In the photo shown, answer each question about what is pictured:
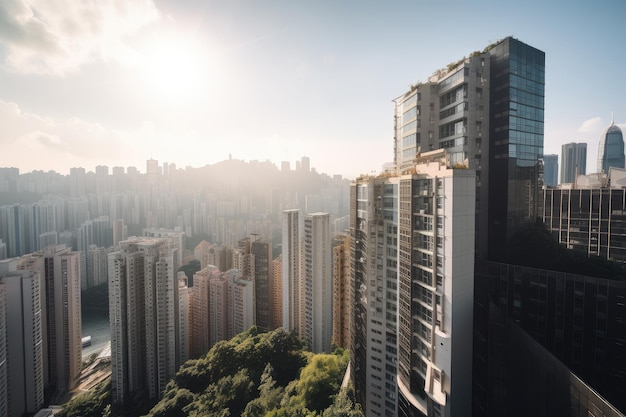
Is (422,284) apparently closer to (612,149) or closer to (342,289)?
(342,289)

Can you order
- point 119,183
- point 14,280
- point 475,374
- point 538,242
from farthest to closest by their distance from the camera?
1. point 119,183
2. point 14,280
3. point 538,242
4. point 475,374

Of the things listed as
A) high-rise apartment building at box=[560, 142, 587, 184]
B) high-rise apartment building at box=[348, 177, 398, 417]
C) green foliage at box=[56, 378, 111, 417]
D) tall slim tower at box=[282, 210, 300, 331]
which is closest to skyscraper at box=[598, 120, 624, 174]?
high-rise apartment building at box=[560, 142, 587, 184]

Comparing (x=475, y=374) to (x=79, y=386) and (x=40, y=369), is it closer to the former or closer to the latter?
(x=40, y=369)

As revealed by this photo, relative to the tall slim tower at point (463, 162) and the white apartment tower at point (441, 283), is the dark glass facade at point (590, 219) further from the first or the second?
the white apartment tower at point (441, 283)

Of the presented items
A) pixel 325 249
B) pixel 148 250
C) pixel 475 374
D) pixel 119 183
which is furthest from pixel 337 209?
pixel 475 374

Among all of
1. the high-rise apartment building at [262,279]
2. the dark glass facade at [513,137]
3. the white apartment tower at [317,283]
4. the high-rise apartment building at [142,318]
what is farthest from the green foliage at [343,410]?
the high-rise apartment building at [262,279]

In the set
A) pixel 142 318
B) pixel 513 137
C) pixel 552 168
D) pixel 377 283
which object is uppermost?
pixel 552 168

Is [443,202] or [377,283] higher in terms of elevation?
[443,202]

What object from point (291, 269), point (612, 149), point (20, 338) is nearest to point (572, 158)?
point (612, 149)
